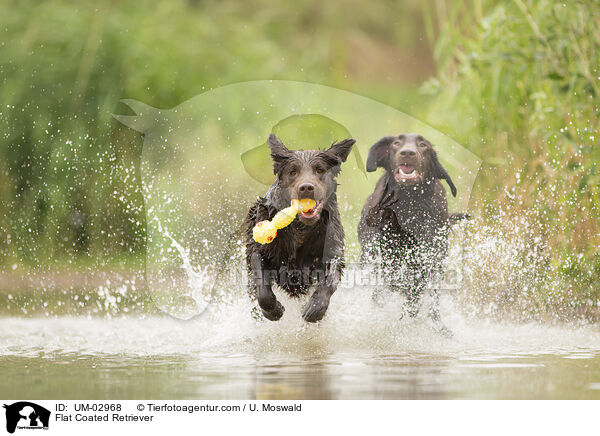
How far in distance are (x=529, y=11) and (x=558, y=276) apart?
2.14 metres

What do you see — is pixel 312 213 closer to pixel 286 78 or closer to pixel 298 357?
pixel 298 357

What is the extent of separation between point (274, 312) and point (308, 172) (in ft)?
2.97

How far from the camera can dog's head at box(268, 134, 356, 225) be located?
242 inches

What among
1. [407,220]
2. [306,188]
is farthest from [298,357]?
[407,220]

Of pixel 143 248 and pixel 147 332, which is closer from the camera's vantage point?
pixel 147 332

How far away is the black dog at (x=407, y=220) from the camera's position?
7145mm

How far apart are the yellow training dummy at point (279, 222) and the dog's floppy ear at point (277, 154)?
285 mm

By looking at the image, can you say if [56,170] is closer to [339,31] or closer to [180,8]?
[180,8]

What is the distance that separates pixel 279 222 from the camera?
247 inches

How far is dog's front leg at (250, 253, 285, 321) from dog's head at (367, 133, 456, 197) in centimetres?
128

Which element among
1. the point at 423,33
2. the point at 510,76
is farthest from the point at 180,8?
the point at 510,76

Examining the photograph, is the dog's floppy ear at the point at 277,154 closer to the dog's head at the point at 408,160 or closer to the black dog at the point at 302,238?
the black dog at the point at 302,238

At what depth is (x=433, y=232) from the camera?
23.9ft
